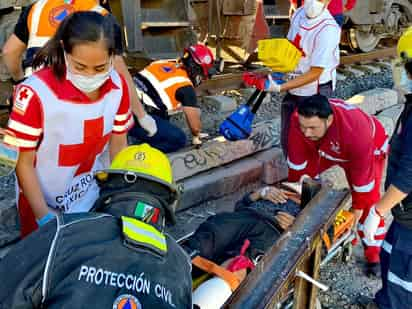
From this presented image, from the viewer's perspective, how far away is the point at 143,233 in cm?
137

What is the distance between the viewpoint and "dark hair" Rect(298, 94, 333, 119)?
3.45 m

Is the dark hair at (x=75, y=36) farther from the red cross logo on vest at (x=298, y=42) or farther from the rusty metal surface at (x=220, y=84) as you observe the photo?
the rusty metal surface at (x=220, y=84)

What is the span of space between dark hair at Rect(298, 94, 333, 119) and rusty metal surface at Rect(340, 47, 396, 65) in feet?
17.0

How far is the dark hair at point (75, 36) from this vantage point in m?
2.00

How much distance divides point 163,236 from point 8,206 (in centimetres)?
198

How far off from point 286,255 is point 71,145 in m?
1.11

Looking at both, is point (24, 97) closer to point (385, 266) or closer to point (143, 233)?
point (143, 233)

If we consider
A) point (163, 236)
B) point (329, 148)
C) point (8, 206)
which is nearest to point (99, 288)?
point (163, 236)

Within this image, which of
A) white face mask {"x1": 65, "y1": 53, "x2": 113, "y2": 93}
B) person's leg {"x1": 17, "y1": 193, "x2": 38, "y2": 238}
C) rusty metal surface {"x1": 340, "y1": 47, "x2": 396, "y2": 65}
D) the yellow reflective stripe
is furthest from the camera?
rusty metal surface {"x1": 340, "y1": 47, "x2": 396, "y2": 65}

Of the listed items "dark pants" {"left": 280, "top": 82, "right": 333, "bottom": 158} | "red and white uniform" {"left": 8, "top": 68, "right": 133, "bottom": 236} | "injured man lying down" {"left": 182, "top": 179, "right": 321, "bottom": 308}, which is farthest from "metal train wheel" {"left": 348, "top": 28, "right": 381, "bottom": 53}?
"red and white uniform" {"left": 8, "top": 68, "right": 133, "bottom": 236}

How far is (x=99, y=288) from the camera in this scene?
1.22 m

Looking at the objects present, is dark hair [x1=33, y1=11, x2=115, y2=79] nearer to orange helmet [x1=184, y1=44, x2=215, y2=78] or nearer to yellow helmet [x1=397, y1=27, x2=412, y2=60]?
yellow helmet [x1=397, y1=27, x2=412, y2=60]

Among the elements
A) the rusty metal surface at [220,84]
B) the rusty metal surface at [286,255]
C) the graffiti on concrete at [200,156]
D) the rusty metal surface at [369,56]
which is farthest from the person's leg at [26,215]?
the rusty metal surface at [369,56]

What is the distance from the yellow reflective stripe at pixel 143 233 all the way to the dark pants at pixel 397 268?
5.96 ft
